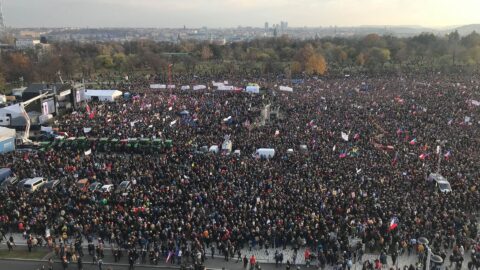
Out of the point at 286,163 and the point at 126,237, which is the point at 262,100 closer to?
the point at 286,163

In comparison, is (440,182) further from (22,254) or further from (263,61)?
(263,61)

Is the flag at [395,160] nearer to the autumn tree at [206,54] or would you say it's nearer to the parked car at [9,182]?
the parked car at [9,182]

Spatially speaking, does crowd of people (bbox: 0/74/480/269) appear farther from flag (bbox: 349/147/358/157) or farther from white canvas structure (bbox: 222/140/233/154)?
white canvas structure (bbox: 222/140/233/154)

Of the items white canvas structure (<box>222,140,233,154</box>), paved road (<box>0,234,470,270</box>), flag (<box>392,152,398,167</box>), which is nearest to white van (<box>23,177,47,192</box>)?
paved road (<box>0,234,470,270</box>)

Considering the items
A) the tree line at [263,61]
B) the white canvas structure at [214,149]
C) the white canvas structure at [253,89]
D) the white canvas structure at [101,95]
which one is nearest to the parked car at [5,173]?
the white canvas structure at [214,149]

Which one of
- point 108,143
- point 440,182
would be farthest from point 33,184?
point 440,182

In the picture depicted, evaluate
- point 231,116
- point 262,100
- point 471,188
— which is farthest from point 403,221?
point 262,100

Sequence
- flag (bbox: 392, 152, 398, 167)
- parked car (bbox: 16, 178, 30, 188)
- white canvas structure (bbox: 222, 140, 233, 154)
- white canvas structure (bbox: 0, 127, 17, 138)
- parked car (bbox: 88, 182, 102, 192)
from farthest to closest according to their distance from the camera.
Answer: white canvas structure (bbox: 0, 127, 17, 138) < white canvas structure (bbox: 222, 140, 233, 154) < flag (bbox: 392, 152, 398, 167) < parked car (bbox: 16, 178, 30, 188) < parked car (bbox: 88, 182, 102, 192)
